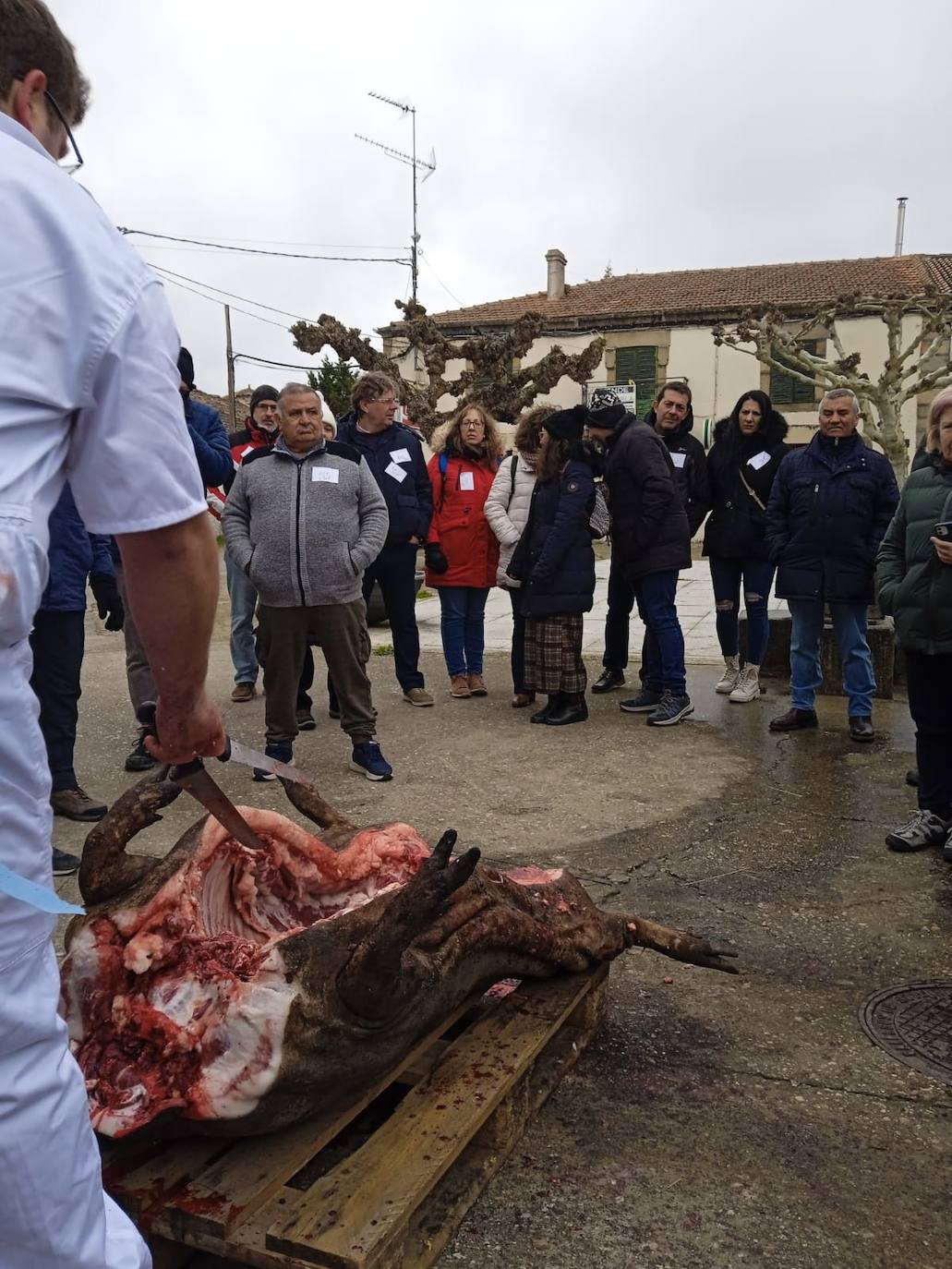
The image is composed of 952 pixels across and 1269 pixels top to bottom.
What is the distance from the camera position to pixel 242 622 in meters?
7.66

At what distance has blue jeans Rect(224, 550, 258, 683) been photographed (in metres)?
7.55

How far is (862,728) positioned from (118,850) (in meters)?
5.23

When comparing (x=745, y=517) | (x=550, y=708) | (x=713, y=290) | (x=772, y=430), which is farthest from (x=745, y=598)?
(x=713, y=290)

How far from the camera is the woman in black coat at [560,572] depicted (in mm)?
6918

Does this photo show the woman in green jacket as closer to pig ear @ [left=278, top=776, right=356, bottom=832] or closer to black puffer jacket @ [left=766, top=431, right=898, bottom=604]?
black puffer jacket @ [left=766, top=431, right=898, bottom=604]

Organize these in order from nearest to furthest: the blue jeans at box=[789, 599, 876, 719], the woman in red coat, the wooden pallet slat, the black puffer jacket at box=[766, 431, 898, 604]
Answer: the wooden pallet slat → the black puffer jacket at box=[766, 431, 898, 604] → the blue jeans at box=[789, 599, 876, 719] → the woman in red coat

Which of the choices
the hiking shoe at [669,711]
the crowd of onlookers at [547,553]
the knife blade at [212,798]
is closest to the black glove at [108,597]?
the crowd of onlookers at [547,553]

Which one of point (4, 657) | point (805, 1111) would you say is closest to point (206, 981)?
point (4, 657)

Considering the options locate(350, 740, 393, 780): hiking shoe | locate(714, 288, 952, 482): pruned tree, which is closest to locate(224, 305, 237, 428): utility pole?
locate(714, 288, 952, 482): pruned tree

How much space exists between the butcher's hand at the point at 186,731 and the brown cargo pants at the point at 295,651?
360 centimetres

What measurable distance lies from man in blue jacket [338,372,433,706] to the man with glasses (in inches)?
221

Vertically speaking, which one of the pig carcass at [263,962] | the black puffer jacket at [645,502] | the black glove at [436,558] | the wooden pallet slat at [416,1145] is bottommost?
the wooden pallet slat at [416,1145]

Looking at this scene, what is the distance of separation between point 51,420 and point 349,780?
459cm

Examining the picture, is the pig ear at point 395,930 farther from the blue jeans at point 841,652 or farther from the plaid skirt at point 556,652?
the blue jeans at point 841,652
